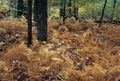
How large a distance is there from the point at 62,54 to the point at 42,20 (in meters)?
2.05

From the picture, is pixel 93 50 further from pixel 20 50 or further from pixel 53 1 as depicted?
pixel 53 1

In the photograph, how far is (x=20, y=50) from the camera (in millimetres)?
9156

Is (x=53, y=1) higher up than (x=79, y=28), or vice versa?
(x=53, y=1)

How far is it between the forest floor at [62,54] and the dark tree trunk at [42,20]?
0.36 meters

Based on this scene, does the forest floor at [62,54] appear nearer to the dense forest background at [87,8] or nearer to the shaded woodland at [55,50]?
the shaded woodland at [55,50]

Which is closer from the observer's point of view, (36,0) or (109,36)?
(36,0)

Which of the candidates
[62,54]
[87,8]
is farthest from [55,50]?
[87,8]

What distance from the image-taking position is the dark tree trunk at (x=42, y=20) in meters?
10.5

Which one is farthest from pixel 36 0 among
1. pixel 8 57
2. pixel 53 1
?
pixel 53 1

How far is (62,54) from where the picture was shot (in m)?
9.45

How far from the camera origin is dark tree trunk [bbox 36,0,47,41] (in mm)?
10461

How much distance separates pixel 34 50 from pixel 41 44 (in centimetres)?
73

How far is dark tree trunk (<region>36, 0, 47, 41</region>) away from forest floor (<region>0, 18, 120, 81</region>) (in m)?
0.36

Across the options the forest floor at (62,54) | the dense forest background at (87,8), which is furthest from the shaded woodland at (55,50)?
the dense forest background at (87,8)
